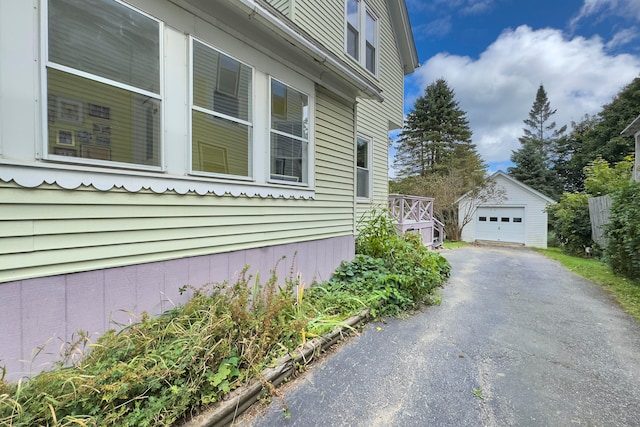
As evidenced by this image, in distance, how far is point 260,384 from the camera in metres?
2.39

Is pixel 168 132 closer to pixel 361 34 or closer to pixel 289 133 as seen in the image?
pixel 289 133

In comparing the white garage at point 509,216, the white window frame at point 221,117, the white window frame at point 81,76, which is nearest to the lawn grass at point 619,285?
the white window frame at point 221,117

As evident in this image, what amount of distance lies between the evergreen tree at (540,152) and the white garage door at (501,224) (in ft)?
41.1

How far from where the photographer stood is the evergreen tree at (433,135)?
27109mm

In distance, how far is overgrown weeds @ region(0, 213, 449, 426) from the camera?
176 cm

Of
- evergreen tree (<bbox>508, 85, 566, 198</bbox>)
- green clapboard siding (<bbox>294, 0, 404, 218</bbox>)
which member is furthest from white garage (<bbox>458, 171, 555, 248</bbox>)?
green clapboard siding (<bbox>294, 0, 404, 218</bbox>)

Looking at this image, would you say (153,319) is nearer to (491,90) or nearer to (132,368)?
(132,368)

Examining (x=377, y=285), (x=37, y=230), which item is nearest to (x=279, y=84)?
(x=37, y=230)

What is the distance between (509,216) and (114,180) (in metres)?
22.7

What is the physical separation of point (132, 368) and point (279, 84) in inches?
147

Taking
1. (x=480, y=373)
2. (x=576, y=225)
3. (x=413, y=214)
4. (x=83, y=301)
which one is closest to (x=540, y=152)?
(x=576, y=225)

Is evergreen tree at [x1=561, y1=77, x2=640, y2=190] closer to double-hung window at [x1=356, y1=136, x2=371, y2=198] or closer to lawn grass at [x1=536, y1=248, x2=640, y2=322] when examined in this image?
lawn grass at [x1=536, y1=248, x2=640, y2=322]

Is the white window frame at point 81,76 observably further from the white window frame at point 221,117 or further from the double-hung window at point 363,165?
the double-hung window at point 363,165

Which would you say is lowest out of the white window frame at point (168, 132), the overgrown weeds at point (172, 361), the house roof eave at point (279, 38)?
the overgrown weeds at point (172, 361)
